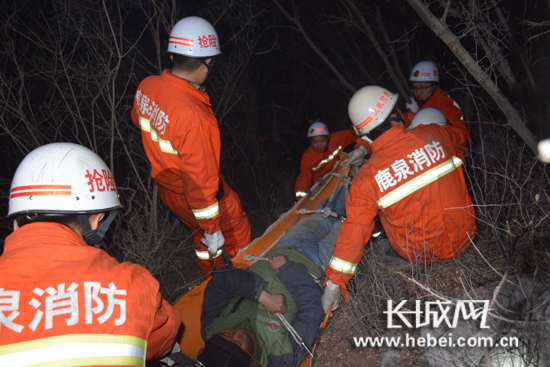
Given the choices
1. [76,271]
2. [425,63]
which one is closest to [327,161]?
[425,63]

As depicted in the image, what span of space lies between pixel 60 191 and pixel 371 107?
218cm

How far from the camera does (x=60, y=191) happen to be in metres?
1.61

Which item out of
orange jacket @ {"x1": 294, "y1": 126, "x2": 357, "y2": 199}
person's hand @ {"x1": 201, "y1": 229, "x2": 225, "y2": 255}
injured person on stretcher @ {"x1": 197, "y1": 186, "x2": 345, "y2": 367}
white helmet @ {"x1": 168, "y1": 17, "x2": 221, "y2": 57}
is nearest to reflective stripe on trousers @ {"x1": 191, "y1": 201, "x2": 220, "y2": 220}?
person's hand @ {"x1": 201, "y1": 229, "x2": 225, "y2": 255}

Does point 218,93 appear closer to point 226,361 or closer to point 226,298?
point 226,298

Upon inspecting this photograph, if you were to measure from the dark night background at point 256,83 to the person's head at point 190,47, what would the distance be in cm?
78

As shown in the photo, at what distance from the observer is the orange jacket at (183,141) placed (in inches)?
98.1

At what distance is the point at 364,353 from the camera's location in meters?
2.16

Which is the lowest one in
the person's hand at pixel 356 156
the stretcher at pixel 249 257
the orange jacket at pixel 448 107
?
the stretcher at pixel 249 257

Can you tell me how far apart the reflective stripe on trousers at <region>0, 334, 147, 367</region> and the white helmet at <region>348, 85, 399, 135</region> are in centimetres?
221

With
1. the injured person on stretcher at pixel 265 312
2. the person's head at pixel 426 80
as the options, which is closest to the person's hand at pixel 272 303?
the injured person on stretcher at pixel 265 312

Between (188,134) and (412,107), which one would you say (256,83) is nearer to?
(412,107)

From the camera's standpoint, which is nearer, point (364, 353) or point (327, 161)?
point (364, 353)

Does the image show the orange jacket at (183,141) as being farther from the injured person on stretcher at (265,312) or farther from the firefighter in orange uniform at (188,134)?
the injured person on stretcher at (265,312)

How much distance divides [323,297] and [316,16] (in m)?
5.94
